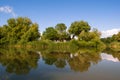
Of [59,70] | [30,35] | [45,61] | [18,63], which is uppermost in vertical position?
[30,35]

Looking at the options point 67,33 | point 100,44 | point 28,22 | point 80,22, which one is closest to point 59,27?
point 67,33

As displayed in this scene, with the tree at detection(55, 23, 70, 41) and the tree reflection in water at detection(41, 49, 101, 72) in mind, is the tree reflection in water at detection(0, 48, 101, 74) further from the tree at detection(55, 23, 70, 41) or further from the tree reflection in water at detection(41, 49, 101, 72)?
the tree at detection(55, 23, 70, 41)

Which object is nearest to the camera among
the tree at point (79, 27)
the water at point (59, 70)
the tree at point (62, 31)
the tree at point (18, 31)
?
the water at point (59, 70)

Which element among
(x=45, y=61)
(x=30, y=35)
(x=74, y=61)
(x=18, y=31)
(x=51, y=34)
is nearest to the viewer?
(x=74, y=61)

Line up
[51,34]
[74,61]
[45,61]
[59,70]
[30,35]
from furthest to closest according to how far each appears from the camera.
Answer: [51,34] < [30,35] < [45,61] < [74,61] < [59,70]

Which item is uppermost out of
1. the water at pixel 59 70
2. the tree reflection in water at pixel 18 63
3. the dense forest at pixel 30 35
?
the dense forest at pixel 30 35

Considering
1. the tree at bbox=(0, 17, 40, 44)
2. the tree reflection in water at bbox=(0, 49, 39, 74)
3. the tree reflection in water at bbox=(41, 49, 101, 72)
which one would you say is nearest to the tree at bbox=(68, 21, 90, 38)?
the tree at bbox=(0, 17, 40, 44)

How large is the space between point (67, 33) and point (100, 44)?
19660 millimetres

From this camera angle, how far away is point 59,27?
76.9 m

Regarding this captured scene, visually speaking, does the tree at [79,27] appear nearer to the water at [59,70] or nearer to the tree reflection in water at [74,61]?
the tree reflection in water at [74,61]

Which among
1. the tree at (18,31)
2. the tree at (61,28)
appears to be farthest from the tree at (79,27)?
the tree at (18,31)

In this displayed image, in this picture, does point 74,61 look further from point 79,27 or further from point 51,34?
point 51,34

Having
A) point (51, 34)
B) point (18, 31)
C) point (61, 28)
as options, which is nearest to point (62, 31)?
point (61, 28)

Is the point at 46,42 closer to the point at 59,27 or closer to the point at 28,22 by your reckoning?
the point at 28,22
